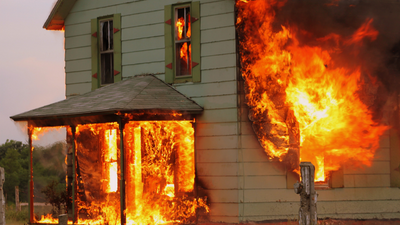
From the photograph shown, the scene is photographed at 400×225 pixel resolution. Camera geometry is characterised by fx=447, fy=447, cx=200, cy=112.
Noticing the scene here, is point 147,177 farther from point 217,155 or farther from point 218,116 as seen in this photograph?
point 218,116

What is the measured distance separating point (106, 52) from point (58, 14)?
6.47 feet

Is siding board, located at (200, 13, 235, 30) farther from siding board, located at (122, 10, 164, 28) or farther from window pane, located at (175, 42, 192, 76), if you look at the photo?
siding board, located at (122, 10, 164, 28)

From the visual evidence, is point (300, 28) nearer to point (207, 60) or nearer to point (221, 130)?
point (207, 60)

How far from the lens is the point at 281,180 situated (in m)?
10.6

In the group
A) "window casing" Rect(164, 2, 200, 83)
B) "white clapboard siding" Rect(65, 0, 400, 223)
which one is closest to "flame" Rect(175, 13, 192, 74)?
"window casing" Rect(164, 2, 200, 83)

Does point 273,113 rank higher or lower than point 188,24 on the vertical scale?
lower

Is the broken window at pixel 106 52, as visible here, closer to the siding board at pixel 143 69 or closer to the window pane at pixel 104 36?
the window pane at pixel 104 36

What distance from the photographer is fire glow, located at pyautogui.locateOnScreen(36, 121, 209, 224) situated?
1104 centimetres


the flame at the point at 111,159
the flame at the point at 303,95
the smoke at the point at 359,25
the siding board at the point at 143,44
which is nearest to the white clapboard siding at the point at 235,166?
the siding board at the point at 143,44

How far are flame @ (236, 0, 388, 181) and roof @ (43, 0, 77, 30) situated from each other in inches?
214

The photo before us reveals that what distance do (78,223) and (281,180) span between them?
17.0 ft

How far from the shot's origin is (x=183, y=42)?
38.3 feet

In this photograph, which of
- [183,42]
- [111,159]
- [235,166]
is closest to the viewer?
[235,166]

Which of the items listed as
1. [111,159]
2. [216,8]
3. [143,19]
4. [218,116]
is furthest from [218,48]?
[111,159]
